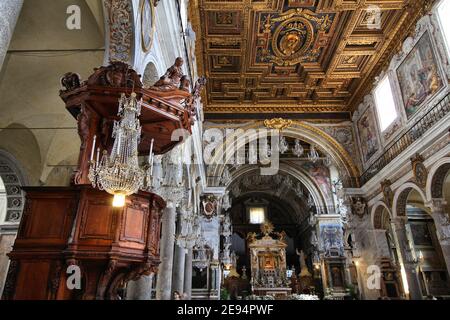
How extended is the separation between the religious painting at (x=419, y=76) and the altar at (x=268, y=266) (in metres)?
14.1

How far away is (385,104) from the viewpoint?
12477 mm

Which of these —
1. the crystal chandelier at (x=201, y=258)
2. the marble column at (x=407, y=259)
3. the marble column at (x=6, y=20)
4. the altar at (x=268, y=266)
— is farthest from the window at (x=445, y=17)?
the altar at (x=268, y=266)

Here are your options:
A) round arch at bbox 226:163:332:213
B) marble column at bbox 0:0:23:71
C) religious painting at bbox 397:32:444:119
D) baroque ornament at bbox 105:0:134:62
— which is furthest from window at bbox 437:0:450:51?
round arch at bbox 226:163:332:213

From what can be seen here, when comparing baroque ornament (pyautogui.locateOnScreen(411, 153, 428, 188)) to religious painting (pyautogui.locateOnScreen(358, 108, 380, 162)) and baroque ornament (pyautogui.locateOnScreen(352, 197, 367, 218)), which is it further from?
baroque ornament (pyautogui.locateOnScreen(352, 197, 367, 218))

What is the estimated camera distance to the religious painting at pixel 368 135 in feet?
42.6

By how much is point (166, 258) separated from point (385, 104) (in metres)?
10.4

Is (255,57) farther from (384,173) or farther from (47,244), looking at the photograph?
(47,244)

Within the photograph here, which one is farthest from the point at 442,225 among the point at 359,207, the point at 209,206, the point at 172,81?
the point at 172,81

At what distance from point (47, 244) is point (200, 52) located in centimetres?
982

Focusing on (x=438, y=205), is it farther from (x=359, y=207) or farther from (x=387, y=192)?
(x=359, y=207)

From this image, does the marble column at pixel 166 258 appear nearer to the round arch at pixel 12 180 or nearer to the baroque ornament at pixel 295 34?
the round arch at pixel 12 180

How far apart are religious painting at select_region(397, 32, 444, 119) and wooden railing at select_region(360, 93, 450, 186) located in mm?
546

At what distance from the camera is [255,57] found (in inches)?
482

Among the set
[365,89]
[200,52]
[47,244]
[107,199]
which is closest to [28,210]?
[47,244]
